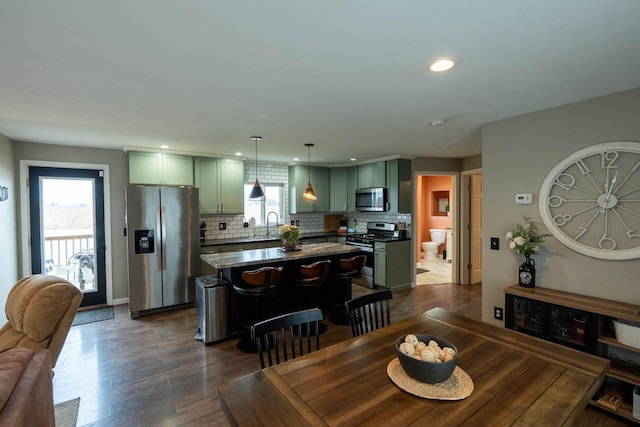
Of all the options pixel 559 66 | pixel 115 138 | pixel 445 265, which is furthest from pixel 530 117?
pixel 445 265

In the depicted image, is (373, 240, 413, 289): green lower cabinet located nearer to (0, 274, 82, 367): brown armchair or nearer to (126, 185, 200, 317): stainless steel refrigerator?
(126, 185, 200, 317): stainless steel refrigerator

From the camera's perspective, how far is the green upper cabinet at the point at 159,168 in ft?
14.6

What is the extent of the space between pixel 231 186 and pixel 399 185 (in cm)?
299

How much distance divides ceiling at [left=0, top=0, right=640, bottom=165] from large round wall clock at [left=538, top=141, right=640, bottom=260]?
1.73 ft

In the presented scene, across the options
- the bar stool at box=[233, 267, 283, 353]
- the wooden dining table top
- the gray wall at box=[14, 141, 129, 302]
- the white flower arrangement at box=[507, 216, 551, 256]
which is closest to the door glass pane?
the gray wall at box=[14, 141, 129, 302]

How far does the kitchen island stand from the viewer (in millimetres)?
3414

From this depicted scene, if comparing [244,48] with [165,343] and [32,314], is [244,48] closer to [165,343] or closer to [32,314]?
[32,314]

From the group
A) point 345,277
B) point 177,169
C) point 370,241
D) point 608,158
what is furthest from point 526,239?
point 177,169

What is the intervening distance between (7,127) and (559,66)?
16.9 ft

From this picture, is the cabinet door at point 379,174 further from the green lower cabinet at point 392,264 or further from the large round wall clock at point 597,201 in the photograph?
the large round wall clock at point 597,201

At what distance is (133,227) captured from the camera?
4.08 m

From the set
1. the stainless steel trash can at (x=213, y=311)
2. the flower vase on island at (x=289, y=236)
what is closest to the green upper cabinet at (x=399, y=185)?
the flower vase on island at (x=289, y=236)

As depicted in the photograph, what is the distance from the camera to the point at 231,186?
5285 mm

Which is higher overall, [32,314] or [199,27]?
[199,27]
